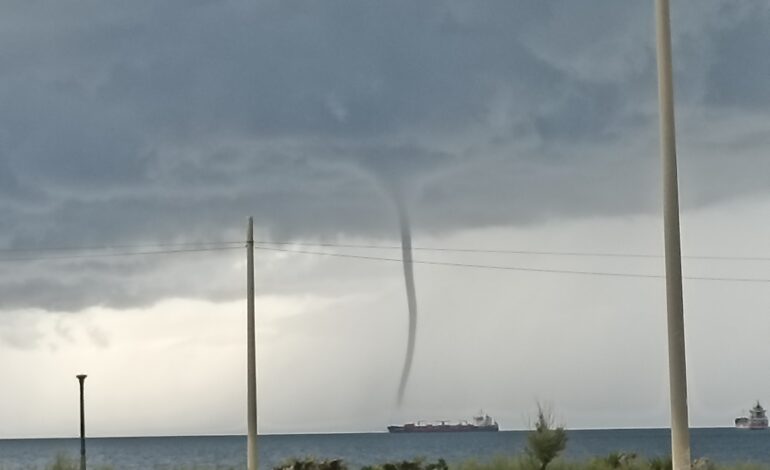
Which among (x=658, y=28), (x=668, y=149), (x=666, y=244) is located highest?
(x=658, y=28)

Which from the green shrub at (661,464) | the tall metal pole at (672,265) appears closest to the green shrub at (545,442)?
the green shrub at (661,464)

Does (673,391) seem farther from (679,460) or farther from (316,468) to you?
(316,468)

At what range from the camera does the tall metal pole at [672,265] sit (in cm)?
1875

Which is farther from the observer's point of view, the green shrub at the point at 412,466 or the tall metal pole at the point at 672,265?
the green shrub at the point at 412,466

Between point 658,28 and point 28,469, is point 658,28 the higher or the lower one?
the higher one

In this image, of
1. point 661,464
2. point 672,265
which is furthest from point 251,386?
point 672,265

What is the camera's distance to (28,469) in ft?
165

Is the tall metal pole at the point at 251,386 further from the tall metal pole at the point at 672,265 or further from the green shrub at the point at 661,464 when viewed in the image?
the tall metal pole at the point at 672,265

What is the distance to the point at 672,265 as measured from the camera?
62.8ft

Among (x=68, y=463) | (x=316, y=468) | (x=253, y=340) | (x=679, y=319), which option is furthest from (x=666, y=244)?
(x=68, y=463)

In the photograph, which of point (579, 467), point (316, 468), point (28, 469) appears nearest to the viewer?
point (316, 468)

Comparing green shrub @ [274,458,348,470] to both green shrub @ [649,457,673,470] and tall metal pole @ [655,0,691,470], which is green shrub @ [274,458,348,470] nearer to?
green shrub @ [649,457,673,470]

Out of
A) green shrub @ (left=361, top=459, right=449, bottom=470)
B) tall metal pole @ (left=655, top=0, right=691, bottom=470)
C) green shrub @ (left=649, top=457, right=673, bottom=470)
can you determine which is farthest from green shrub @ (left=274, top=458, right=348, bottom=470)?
tall metal pole @ (left=655, top=0, right=691, bottom=470)

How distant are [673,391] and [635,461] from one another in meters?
19.3
